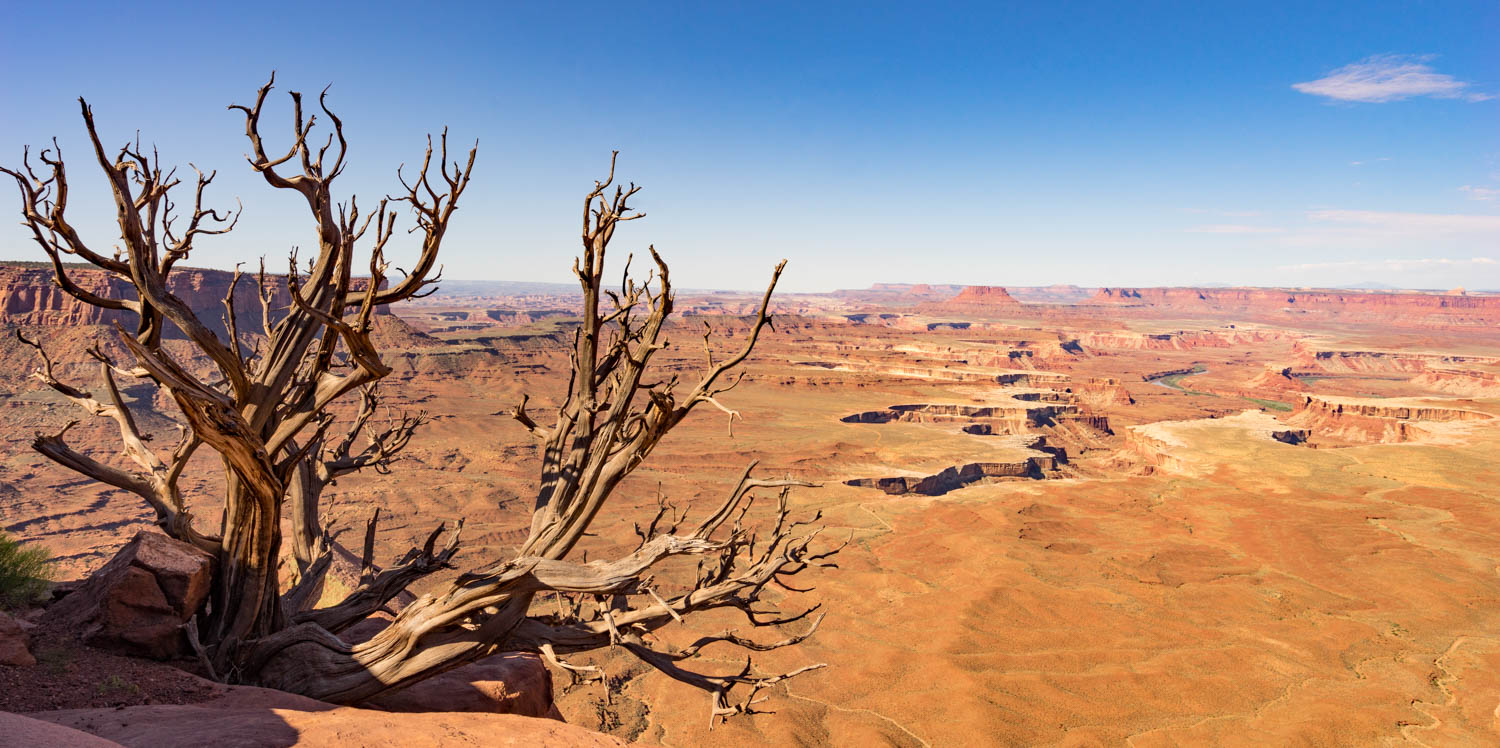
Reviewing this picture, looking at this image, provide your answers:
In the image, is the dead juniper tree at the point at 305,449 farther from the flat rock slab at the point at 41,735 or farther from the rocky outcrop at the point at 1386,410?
the rocky outcrop at the point at 1386,410

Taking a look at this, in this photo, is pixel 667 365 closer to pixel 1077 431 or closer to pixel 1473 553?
pixel 1077 431

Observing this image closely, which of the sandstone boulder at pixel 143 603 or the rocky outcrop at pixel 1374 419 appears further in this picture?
the rocky outcrop at pixel 1374 419

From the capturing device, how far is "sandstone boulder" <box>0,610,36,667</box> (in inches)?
221

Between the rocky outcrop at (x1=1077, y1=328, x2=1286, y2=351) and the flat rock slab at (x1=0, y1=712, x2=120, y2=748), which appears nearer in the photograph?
the flat rock slab at (x1=0, y1=712, x2=120, y2=748)

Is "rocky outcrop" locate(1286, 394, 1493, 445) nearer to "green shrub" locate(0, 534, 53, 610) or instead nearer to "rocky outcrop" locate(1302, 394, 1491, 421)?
"rocky outcrop" locate(1302, 394, 1491, 421)

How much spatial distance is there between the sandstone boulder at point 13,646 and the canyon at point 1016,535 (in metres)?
6.07

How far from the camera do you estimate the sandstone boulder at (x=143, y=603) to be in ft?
20.9

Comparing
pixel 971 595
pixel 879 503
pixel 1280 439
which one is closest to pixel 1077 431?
pixel 1280 439

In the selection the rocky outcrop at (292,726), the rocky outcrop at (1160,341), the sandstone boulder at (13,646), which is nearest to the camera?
the rocky outcrop at (292,726)

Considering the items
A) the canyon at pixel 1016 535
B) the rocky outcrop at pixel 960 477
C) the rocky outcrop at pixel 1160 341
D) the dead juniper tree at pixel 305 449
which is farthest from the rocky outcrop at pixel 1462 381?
the dead juniper tree at pixel 305 449

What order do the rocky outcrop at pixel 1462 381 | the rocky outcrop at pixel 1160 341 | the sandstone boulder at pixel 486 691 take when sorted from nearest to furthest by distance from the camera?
the sandstone boulder at pixel 486 691 → the rocky outcrop at pixel 1462 381 → the rocky outcrop at pixel 1160 341

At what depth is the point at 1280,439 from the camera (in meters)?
67.5

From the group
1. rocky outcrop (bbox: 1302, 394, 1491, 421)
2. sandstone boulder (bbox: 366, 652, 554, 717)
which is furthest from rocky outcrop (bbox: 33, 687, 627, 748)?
rocky outcrop (bbox: 1302, 394, 1491, 421)

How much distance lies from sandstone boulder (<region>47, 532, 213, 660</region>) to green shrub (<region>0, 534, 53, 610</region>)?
5.86 feet
